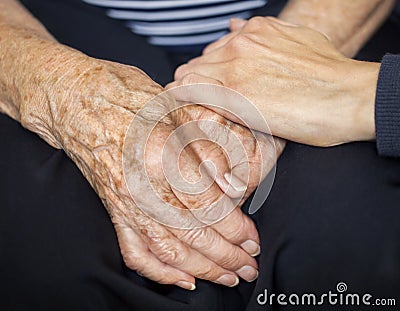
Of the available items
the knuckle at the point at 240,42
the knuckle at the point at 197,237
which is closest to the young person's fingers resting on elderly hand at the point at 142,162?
the knuckle at the point at 197,237

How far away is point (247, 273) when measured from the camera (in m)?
0.93

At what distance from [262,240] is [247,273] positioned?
0.21ft

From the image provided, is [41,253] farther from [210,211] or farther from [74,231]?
[210,211]

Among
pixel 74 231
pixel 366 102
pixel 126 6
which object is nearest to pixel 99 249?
pixel 74 231

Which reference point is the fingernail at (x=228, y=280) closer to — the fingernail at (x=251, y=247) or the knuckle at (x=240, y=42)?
the fingernail at (x=251, y=247)

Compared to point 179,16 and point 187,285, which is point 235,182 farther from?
point 179,16

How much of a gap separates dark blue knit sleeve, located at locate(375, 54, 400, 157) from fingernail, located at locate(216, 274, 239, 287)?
291mm

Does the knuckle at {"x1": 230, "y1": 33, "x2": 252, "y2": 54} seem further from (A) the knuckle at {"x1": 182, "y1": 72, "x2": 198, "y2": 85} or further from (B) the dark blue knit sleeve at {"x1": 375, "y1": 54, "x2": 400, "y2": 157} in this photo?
(B) the dark blue knit sleeve at {"x1": 375, "y1": 54, "x2": 400, "y2": 157}

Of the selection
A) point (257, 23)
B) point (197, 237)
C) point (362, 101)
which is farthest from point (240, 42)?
point (197, 237)

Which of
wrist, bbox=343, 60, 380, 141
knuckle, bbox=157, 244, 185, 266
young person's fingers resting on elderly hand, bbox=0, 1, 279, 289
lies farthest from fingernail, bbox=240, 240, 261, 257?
wrist, bbox=343, 60, 380, 141

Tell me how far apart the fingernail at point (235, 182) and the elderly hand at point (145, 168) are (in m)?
0.01

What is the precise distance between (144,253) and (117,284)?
72mm

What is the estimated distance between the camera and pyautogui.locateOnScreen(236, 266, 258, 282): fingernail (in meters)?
0.93

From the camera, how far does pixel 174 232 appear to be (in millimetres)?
889
